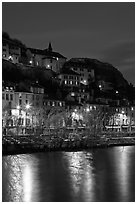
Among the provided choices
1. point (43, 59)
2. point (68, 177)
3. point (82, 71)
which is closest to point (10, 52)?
point (43, 59)

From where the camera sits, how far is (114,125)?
959 inches

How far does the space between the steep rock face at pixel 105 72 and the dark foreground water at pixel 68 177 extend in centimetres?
2108

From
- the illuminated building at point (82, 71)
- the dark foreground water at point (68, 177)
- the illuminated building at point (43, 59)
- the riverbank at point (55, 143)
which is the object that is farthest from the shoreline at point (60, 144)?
the illuminated building at point (82, 71)

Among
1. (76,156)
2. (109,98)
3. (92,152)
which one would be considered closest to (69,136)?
(92,152)

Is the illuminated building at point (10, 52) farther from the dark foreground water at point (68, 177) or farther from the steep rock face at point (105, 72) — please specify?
the dark foreground water at point (68, 177)

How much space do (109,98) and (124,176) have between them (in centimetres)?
1830

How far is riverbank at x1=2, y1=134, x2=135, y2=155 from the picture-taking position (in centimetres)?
1356

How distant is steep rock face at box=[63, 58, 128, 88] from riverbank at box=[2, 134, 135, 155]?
1593 centimetres

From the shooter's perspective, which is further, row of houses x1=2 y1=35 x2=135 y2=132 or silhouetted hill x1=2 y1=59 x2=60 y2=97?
silhouetted hill x1=2 y1=59 x2=60 y2=97

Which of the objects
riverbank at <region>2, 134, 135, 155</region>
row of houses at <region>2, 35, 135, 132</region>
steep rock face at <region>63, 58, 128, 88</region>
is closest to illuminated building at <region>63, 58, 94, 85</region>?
row of houses at <region>2, 35, 135, 132</region>

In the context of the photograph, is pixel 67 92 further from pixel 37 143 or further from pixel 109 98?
pixel 37 143

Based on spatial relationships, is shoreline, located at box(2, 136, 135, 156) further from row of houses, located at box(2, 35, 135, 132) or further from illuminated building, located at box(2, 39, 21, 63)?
illuminated building, located at box(2, 39, 21, 63)

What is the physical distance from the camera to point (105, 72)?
39188 mm

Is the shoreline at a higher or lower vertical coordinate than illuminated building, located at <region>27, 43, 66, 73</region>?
lower
